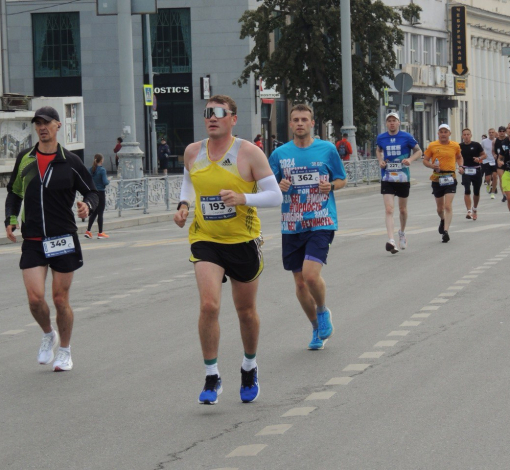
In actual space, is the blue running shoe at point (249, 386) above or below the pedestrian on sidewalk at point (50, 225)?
below

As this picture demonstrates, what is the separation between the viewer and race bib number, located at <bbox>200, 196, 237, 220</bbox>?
752 cm

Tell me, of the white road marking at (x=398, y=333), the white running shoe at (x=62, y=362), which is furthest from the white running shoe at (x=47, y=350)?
the white road marking at (x=398, y=333)

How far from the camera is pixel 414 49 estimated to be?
75438mm

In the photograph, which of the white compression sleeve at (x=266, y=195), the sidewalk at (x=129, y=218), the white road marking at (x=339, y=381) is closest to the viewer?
the white compression sleeve at (x=266, y=195)

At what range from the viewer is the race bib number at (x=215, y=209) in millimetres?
7523

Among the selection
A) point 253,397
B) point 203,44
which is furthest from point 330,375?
point 203,44

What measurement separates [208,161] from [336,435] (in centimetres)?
188

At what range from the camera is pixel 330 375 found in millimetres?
8430

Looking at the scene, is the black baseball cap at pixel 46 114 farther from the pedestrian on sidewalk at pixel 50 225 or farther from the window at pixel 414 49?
the window at pixel 414 49

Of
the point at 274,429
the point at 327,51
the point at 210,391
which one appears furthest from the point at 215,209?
the point at 327,51

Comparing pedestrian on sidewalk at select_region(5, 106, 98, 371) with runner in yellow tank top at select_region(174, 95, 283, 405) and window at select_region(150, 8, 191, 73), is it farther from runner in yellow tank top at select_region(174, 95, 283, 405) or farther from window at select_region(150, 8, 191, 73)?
window at select_region(150, 8, 191, 73)

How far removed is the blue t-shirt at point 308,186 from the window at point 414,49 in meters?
65.6

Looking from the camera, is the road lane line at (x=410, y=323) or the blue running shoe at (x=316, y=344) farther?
the road lane line at (x=410, y=323)

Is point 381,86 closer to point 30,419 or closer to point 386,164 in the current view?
point 386,164
